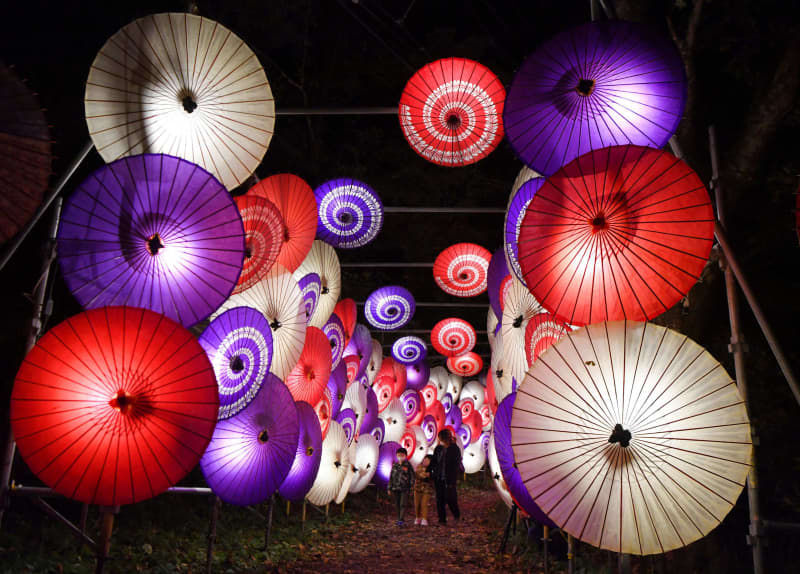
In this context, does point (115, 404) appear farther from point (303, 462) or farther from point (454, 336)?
point (454, 336)

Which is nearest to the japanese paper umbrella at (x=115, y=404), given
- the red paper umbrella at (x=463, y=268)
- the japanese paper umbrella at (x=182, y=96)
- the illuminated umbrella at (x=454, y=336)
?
the japanese paper umbrella at (x=182, y=96)

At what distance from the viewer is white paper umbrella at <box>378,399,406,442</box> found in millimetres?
11930

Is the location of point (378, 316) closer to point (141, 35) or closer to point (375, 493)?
point (375, 493)

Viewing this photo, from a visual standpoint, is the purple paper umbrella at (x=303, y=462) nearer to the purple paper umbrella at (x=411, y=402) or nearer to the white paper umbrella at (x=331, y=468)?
the white paper umbrella at (x=331, y=468)

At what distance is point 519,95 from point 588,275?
1.26 m

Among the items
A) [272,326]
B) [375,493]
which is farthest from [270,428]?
[375,493]

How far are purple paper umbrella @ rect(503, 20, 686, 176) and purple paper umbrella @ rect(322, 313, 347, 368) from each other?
4.47m

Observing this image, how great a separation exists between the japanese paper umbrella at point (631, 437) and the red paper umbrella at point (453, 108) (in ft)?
9.39

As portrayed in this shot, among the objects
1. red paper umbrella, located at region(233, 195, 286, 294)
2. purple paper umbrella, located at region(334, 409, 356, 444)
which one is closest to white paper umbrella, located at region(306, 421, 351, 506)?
purple paper umbrella, located at region(334, 409, 356, 444)

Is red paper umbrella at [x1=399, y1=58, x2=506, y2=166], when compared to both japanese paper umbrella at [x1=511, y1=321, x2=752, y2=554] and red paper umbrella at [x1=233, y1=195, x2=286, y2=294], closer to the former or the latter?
red paper umbrella at [x1=233, y1=195, x2=286, y2=294]

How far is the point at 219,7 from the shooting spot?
32.7 ft

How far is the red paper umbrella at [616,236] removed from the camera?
2.83 m

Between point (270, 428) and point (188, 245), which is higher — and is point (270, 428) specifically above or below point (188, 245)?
below

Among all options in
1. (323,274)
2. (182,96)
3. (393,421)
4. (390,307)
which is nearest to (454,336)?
(390,307)
